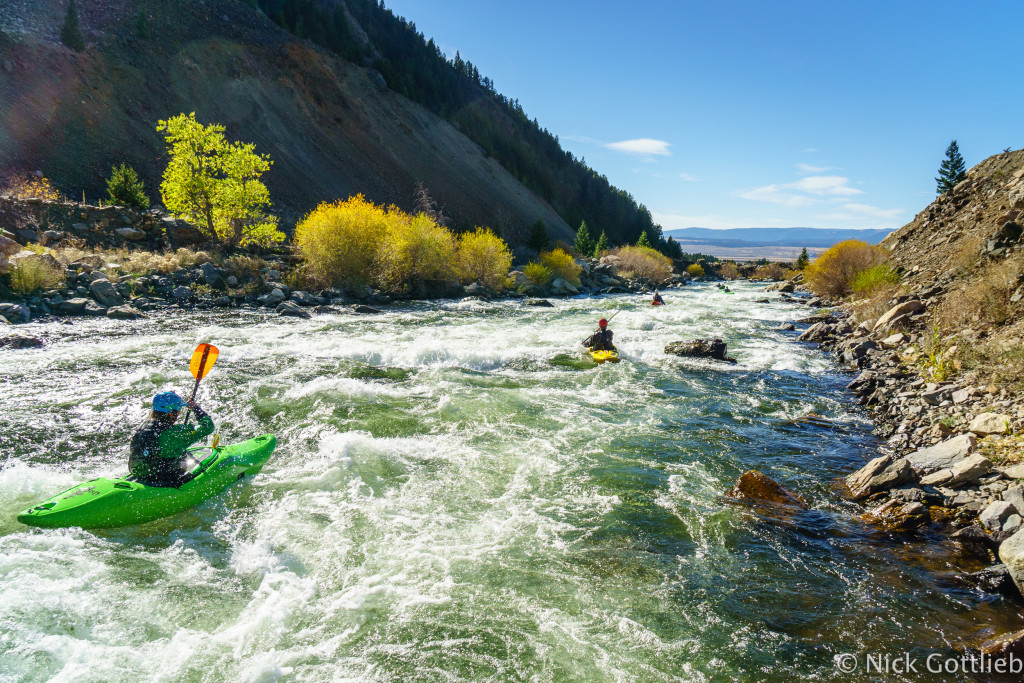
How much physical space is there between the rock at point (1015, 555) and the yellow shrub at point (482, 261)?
25.0 metres

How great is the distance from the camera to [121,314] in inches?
611

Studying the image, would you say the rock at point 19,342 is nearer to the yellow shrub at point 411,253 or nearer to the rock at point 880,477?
the yellow shrub at point 411,253

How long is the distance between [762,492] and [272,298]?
62.9 feet

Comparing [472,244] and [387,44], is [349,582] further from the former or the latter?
[387,44]

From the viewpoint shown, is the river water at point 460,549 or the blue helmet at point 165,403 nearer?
the river water at point 460,549

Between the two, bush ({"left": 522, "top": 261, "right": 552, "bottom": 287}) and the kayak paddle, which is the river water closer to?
the kayak paddle

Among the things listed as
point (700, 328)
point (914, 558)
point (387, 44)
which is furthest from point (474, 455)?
point (387, 44)

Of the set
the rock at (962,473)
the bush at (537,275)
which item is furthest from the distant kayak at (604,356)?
the bush at (537,275)

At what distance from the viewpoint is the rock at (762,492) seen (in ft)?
20.7

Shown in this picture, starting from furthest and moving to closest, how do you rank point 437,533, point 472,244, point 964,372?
point 472,244 → point 964,372 → point 437,533

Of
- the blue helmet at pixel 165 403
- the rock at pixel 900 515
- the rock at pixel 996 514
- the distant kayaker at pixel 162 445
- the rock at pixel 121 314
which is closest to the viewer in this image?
the rock at pixel 996 514

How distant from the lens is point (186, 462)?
5.95 meters

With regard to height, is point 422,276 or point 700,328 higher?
point 422,276

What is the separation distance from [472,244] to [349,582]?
2480 cm
